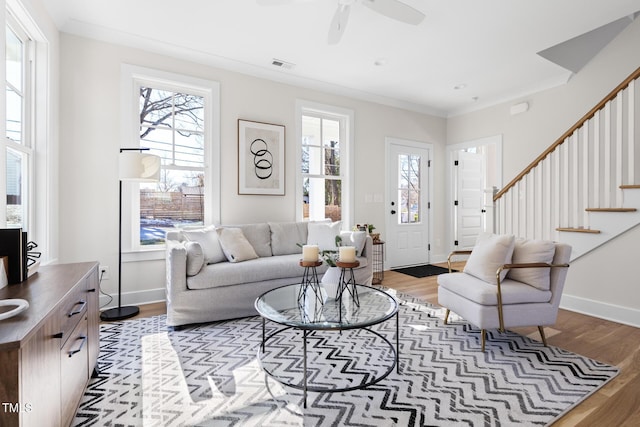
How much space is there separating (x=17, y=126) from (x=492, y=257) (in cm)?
384

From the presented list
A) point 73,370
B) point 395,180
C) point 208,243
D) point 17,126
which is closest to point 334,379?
point 73,370

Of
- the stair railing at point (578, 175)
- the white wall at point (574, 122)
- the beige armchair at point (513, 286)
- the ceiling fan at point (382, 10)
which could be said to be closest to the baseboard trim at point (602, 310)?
the white wall at point (574, 122)

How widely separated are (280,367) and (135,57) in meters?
3.36

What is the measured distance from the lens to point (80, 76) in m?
3.13

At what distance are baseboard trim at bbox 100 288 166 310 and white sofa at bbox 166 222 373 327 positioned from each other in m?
0.72

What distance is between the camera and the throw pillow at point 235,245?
10.7ft

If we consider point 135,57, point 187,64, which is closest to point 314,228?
point 187,64

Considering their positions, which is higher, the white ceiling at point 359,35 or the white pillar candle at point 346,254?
the white ceiling at point 359,35

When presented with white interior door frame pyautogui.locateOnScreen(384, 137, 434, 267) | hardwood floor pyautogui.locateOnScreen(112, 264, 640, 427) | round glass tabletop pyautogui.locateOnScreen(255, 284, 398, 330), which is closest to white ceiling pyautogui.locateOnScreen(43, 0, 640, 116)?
white interior door frame pyautogui.locateOnScreen(384, 137, 434, 267)

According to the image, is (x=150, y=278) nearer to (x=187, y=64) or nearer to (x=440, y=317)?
(x=187, y=64)

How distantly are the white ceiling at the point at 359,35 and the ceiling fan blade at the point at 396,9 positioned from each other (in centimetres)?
28

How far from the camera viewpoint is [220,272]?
9.53 feet

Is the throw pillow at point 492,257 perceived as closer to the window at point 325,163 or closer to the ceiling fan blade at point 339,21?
the ceiling fan blade at point 339,21

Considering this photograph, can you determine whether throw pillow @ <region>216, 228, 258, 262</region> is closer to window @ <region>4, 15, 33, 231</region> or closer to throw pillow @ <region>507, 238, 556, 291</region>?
window @ <region>4, 15, 33, 231</region>
